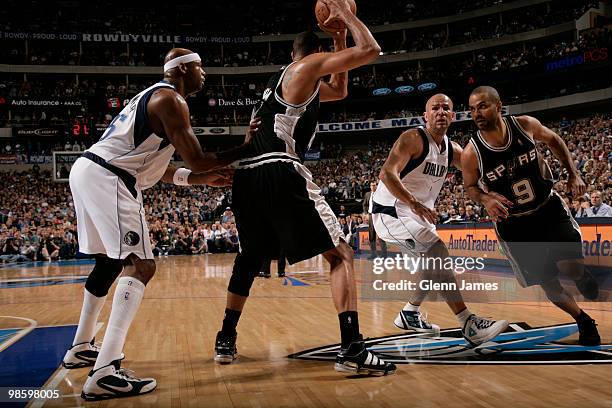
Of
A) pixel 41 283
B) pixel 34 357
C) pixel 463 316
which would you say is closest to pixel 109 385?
pixel 34 357

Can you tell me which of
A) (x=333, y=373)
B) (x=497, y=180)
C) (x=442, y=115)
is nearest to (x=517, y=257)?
(x=497, y=180)

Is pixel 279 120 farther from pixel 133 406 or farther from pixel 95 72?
pixel 95 72

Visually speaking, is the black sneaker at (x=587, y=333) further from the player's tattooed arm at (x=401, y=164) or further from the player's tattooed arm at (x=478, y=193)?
the player's tattooed arm at (x=401, y=164)

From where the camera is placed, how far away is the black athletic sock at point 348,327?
3303 mm

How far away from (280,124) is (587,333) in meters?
2.59

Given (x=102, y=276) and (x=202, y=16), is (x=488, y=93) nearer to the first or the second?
(x=102, y=276)

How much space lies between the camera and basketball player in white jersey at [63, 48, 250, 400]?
295 centimetres

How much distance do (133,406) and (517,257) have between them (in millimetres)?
2986

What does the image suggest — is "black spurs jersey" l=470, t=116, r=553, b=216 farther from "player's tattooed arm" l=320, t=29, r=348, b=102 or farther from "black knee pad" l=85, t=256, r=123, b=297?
"black knee pad" l=85, t=256, r=123, b=297

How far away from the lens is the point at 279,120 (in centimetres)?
356

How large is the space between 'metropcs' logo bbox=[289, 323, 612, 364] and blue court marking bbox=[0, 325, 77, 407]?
1577 millimetres

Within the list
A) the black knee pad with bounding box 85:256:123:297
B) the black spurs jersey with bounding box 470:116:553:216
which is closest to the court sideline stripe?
the black knee pad with bounding box 85:256:123:297

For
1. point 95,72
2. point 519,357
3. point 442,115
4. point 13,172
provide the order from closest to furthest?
point 519,357 < point 442,115 < point 13,172 < point 95,72

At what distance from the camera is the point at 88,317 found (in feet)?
12.2
